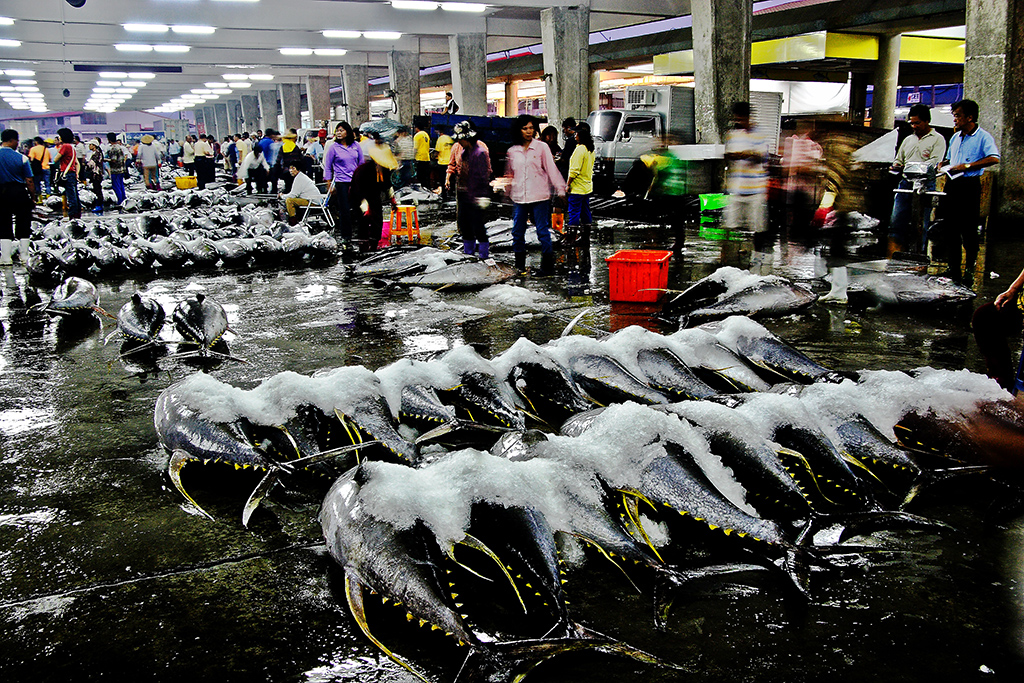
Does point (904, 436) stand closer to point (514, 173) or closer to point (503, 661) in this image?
point (503, 661)

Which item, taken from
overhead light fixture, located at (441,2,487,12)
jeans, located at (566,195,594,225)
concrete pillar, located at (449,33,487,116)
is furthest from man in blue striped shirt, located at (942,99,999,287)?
concrete pillar, located at (449,33,487,116)

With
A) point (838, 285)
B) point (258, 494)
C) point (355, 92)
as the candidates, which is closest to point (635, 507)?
point (258, 494)

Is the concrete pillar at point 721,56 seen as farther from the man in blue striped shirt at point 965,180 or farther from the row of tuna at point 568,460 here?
the row of tuna at point 568,460

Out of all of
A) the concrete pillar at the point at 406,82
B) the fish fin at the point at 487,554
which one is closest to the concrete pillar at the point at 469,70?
the concrete pillar at the point at 406,82

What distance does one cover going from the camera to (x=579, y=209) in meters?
11.2

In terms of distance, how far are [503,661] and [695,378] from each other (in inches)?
83.4

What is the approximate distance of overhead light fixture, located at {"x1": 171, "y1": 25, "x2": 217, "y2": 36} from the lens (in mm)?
22078

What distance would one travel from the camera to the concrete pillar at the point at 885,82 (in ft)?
74.7

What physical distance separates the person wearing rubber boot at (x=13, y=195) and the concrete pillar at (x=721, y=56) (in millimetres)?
13268

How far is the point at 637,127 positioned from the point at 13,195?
13.2 meters

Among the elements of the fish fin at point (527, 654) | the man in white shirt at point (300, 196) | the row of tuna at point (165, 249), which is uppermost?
the man in white shirt at point (300, 196)

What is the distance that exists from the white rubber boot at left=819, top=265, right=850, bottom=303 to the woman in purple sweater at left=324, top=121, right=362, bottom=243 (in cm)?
733

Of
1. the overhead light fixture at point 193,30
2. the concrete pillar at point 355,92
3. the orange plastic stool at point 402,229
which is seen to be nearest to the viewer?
the orange plastic stool at point 402,229

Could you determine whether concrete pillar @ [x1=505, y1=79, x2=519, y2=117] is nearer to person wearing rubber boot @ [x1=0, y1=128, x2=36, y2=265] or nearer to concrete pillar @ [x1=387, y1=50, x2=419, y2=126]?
concrete pillar @ [x1=387, y1=50, x2=419, y2=126]
